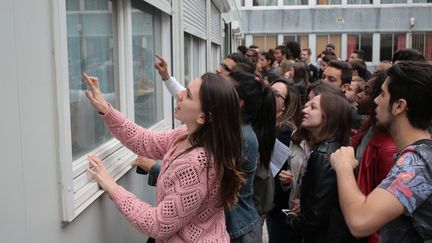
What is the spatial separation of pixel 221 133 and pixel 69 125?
603 millimetres

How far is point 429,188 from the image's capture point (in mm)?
1718

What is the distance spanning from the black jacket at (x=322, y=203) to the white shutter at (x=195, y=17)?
3.48 meters

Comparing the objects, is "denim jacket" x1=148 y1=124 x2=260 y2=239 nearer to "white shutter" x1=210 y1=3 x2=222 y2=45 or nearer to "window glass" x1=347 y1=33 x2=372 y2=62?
"white shutter" x1=210 y1=3 x2=222 y2=45

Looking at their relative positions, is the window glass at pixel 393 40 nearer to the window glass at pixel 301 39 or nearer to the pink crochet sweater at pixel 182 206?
the window glass at pixel 301 39

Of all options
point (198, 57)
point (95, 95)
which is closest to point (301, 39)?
point (198, 57)

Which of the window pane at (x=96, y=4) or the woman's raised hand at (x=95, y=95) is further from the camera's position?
the window pane at (x=96, y=4)

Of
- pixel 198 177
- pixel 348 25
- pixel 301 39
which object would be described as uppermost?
pixel 348 25

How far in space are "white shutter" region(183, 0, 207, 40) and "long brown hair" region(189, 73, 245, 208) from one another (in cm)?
395

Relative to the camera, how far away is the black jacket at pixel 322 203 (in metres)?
2.52

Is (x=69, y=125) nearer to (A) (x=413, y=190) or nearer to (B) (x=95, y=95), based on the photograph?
(B) (x=95, y=95)

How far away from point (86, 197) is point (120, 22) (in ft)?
4.71

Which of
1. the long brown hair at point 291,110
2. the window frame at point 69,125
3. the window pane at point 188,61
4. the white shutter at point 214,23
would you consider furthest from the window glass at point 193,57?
the window frame at point 69,125

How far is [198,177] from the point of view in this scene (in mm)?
1817

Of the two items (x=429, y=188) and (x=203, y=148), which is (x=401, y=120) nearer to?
(x=429, y=188)
